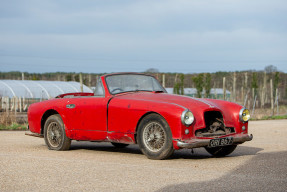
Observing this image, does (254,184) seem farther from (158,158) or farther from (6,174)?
(6,174)

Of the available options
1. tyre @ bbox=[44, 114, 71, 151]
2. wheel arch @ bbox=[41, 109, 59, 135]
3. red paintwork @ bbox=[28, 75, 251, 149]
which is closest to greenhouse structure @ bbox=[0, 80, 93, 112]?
wheel arch @ bbox=[41, 109, 59, 135]

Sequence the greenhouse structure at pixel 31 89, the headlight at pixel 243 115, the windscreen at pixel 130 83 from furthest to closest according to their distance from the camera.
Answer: the greenhouse structure at pixel 31 89, the windscreen at pixel 130 83, the headlight at pixel 243 115

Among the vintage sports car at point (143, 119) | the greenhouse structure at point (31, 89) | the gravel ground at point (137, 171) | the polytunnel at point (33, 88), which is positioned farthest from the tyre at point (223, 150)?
the polytunnel at point (33, 88)

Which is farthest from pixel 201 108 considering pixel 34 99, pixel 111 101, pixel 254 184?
pixel 34 99

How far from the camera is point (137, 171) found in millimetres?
6660

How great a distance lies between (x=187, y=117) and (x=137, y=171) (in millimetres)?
1470

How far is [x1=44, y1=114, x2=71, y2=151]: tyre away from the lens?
31.5ft

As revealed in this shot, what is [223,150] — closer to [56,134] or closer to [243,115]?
[243,115]

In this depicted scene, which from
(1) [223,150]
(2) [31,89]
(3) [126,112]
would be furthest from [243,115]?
(2) [31,89]

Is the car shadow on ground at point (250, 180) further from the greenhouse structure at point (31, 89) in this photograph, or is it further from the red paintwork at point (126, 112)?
the greenhouse structure at point (31, 89)

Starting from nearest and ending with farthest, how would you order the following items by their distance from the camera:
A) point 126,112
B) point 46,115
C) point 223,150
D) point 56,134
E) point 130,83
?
point 126,112
point 223,150
point 130,83
point 56,134
point 46,115

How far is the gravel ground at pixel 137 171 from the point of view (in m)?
5.54

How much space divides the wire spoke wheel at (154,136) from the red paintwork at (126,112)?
238mm

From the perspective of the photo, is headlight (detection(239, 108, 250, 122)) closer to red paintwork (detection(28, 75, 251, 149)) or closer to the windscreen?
red paintwork (detection(28, 75, 251, 149))
